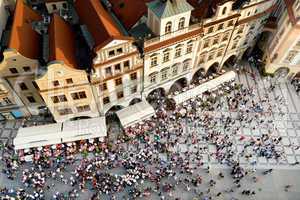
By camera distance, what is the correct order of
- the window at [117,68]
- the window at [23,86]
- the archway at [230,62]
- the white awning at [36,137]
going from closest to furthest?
the window at [117,68] → the window at [23,86] → the white awning at [36,137] → the archway at [230,62]

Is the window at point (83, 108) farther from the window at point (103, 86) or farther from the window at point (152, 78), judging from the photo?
the window at point (152, 78)

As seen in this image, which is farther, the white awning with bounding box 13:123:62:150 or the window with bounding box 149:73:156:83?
the window with bounding box 149:73:156:83

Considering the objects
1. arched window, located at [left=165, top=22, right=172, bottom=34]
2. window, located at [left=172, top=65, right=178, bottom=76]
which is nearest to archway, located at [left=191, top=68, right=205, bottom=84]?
window, located at [left=172, top=65, right=178, bottom=76]

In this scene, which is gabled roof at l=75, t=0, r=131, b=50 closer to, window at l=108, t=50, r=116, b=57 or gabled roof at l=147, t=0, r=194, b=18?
window at l=108, t=50, r=116, b=57

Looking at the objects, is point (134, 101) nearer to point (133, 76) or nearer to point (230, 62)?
point (133, 76)

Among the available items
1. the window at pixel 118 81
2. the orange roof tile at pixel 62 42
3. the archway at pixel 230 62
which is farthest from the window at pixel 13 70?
the archway at pixel 230 62

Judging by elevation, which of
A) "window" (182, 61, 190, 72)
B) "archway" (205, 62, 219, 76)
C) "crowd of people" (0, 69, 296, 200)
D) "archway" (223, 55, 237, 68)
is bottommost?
"crowd of people" (0, 69, 296, 200)

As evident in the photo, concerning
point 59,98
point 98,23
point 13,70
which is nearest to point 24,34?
point 13,70
